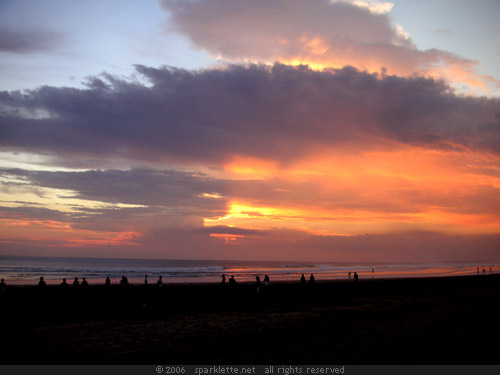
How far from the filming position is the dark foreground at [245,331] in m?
12.5

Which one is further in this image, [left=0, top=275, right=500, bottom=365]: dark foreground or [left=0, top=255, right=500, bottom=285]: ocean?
[left=0, top=255, right=500, bottom=285]: ocean

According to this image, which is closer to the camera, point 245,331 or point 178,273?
point 245,331

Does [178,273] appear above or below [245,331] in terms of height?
below

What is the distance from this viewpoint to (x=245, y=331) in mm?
16938

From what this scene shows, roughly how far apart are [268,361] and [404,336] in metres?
7.03

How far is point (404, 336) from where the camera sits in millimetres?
15469

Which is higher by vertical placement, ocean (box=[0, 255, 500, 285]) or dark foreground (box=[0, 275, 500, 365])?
dark foreground (box=[0, 275, 500, 365])

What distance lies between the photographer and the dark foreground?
1248 centimetres

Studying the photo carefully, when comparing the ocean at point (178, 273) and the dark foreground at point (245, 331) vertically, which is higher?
the dark foreground at point (245, 331)

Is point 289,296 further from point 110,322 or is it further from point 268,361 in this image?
point 268,361

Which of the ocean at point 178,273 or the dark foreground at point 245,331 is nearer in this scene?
the dark foreground at point 245,331
